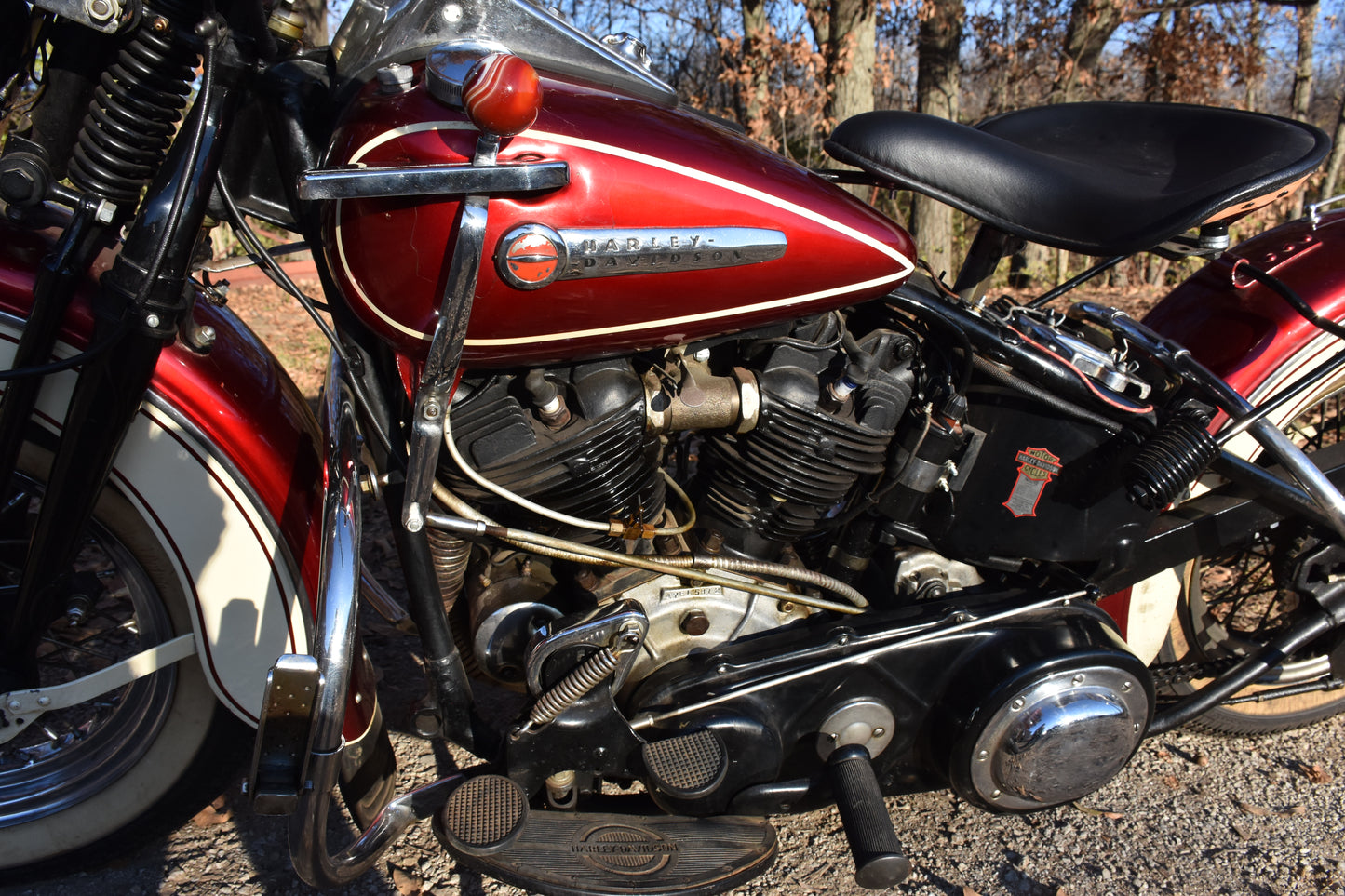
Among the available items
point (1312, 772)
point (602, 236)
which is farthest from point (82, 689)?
point (1312, 772)

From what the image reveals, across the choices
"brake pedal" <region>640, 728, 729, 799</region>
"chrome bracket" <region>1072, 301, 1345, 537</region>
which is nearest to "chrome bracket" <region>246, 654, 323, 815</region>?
"brake pedal" <region>640, 728, 729, 799</region>

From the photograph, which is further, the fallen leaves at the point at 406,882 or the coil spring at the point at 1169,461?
the fallen leaves at the point at 406,882

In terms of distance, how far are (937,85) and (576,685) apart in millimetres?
6012

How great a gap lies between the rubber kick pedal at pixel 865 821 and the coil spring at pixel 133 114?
1536 mm

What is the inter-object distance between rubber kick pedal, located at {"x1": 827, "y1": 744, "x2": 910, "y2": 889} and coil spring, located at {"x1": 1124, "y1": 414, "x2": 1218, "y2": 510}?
70cm

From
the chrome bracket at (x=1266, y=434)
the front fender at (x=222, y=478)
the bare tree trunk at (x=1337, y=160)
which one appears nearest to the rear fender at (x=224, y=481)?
the front fender at (x=222, y=478)

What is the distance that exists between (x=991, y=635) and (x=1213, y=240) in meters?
0.87

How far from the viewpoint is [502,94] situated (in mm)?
1081

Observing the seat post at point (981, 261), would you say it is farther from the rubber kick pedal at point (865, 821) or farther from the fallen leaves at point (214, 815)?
the fallen leaves at point (214, 815)

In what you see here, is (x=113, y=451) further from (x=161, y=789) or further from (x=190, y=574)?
(x=161, y=789)

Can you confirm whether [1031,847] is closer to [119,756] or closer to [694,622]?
[694,622]

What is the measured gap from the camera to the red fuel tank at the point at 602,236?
126cm

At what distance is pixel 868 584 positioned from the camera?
1.93 meters

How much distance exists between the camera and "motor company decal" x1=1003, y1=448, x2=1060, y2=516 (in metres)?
1.73
